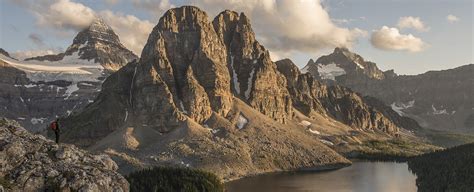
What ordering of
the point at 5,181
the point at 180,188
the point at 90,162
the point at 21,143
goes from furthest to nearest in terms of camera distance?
the point at 180,188, the point at 90,162, the point at 21,143, the point at 5,181

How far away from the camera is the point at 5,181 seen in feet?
184

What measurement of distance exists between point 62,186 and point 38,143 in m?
8.79

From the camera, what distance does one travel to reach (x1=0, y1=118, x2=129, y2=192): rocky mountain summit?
189 feet

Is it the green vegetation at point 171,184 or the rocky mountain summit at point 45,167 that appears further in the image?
the green vegetation at point 171,184

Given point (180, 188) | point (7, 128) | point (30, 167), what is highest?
point (7, 128)

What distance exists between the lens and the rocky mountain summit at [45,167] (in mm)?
57562

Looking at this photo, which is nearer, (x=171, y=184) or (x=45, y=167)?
(x=45, y=167)

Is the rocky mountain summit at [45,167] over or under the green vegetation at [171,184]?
over

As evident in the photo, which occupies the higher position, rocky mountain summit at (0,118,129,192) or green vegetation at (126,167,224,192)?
rocky mountain summit at (0,118,129,192)

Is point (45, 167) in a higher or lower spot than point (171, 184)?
higher

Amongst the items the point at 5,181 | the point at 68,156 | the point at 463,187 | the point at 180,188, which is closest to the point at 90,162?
the point at 68,156

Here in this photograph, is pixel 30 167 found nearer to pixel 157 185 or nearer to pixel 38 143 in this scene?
pixel 38 143

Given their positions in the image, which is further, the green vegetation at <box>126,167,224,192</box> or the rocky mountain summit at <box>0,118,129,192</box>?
the green vegetation at <box>126,167,224,192</box>

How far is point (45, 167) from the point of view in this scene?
59.9 meters
